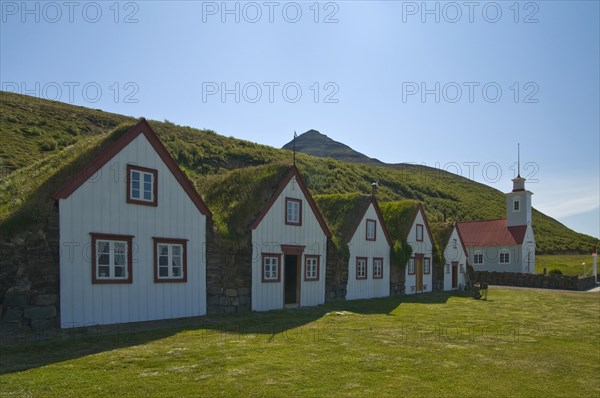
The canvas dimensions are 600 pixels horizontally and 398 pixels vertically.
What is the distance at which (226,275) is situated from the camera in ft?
64.0

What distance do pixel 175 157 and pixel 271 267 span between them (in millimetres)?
31892

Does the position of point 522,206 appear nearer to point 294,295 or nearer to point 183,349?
point 294,295

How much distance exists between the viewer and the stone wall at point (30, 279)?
1316 cm

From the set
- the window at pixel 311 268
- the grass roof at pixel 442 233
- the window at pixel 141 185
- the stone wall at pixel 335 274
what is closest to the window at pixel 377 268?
the stone wall at pixel 335 274

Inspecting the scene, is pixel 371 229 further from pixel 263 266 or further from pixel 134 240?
pixel 134 240

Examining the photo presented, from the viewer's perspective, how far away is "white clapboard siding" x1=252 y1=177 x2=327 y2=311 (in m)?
20.9

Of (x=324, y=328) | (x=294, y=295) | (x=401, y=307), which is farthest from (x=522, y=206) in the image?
(x=324, y=328)

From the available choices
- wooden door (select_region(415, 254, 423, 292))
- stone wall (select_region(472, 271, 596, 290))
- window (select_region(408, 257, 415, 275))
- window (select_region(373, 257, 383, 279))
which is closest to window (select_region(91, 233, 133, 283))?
window (select_region(373, 257, 383, 279))

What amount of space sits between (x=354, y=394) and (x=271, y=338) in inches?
228

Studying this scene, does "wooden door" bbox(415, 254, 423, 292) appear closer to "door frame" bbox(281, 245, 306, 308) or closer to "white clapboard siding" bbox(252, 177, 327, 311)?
"white clapboard siding" bbox(252, 177, 327, 311)

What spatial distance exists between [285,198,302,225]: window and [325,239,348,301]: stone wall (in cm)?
298

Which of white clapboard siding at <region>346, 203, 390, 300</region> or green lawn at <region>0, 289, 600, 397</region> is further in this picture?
white clapboard siding at <region>346, 203, 390, 300</region>

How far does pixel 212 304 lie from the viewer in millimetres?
18875

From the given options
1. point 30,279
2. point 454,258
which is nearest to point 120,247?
point 30,279
